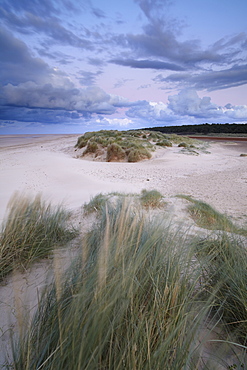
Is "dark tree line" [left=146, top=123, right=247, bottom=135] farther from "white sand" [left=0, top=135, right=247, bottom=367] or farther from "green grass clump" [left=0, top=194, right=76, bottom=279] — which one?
"green grass clump" [left=0, top=194, right=76, bottom=279]

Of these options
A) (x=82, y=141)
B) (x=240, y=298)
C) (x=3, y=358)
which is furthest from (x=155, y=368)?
(x=82, y=141)

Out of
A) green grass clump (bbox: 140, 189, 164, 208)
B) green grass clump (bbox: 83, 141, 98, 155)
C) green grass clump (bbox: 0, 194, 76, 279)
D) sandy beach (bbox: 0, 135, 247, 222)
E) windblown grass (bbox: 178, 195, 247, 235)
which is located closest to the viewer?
green grass clump (bbox: 0, 194, 76, 279)

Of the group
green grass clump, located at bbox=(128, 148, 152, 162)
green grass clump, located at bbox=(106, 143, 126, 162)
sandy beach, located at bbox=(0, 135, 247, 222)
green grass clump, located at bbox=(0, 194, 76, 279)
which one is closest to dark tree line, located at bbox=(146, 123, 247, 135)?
green grass clump, located at bbox=(128, 148, 152, 162)

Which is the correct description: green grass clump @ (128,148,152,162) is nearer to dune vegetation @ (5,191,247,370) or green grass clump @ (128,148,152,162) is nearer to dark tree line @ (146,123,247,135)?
dune vegetation @ (5,191,247,370)

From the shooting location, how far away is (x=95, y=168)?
373 inches

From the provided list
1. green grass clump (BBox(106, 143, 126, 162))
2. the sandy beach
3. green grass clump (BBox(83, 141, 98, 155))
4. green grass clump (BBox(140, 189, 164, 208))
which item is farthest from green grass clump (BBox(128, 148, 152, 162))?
green grass clump (BBox(140, 189, 164, 208))

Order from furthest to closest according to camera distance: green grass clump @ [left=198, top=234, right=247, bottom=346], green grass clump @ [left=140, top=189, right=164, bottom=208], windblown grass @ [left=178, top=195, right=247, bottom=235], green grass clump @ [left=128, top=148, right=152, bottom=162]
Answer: green grass clump @ [left=128, top=148, right=152, bottom=162] < green grass clump @ [left=140, top=189, right=164, bottom=208] < windblown grass @ [left=178, top=195, right=247, bottom=235] < green grass clump @ [left=198, top=234, right=247, bottom=346]

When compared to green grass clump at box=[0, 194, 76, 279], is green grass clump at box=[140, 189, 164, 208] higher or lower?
lower

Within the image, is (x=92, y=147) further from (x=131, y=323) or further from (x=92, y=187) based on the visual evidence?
(x=131, y=323)

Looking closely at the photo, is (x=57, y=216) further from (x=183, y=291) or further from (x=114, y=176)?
(x=114, y=176)

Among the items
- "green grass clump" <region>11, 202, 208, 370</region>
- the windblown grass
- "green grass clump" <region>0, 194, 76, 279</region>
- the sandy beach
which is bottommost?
the sandy beach

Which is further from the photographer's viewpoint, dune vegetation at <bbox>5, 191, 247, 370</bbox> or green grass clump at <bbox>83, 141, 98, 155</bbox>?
green grass clump at <bbox>83, 141, 98, 155</bbox>

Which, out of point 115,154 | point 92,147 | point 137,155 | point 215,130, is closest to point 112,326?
point 137,155

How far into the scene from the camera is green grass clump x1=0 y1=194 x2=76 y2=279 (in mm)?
2013
